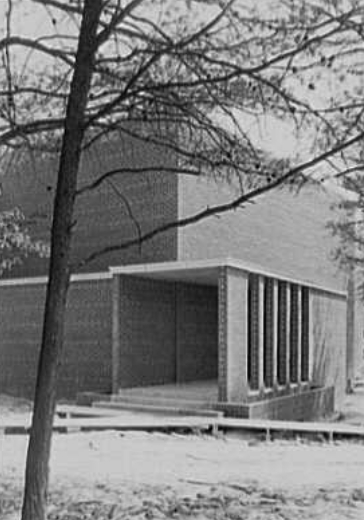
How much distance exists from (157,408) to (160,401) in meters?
0.68

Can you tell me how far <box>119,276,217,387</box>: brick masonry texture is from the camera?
615 inches

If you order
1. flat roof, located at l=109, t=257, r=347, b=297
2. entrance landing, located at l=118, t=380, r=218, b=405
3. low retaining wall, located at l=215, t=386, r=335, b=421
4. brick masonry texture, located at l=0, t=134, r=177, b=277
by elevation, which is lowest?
low retaining wall, located at l=215, t=386, r=335, b=421

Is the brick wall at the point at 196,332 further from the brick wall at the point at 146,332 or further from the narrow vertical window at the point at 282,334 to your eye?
the narrow vertical window at the point at 282,334

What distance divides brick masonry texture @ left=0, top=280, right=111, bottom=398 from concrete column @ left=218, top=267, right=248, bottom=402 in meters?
3.28

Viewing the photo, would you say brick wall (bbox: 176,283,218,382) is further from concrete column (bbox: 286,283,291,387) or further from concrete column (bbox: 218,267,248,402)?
concrete column (bbox: 218,267,248,402)

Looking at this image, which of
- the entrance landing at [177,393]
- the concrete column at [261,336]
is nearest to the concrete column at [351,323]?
the entrance landing at [177,393]

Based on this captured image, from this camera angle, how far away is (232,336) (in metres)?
14.1

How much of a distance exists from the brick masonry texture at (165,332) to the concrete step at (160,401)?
2.03ft

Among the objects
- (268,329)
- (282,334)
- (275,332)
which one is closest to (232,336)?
(268,329)

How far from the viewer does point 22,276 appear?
19734 mm

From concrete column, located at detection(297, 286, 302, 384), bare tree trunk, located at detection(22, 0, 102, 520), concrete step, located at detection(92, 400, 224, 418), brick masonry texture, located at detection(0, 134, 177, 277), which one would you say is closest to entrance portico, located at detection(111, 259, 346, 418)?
concrete column, located at detection(297, 286, 302, 384)

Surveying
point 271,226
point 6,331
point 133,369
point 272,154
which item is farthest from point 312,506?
point 271,226

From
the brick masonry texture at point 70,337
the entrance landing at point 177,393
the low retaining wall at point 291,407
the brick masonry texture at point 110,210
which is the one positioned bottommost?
the low retaining wall at point 291,407

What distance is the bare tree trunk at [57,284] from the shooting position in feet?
11.5
